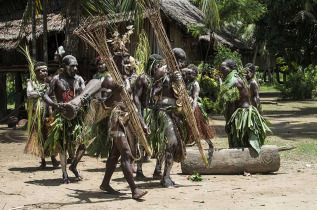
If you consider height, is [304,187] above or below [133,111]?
below

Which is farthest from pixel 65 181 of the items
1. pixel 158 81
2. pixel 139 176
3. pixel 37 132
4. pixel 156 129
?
pixel 158 81

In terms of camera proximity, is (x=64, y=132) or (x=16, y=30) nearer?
(x=64, y=132)

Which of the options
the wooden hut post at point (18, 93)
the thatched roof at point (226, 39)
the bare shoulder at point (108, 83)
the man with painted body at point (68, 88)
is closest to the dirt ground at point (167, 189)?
the man with painted body at point (68, 88)

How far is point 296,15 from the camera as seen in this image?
2350 centimetres

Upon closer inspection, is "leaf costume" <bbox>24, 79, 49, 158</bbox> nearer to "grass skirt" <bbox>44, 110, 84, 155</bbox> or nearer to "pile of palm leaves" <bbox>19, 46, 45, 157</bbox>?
"pile of palm leaves" <bbox>19, 46, 45, 157</bbox>

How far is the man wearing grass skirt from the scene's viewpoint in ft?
25.6

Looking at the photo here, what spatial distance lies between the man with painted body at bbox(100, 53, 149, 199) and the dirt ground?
0.29 meters

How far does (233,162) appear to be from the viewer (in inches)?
301

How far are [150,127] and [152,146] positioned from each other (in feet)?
0.85

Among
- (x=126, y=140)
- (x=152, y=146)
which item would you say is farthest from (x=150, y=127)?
(x=126, y=140)

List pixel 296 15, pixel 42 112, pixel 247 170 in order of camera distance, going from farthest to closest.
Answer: pixel 296 15 → pixel 42 112 → pixel 247 170

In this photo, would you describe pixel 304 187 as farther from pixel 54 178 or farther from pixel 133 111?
pixel 54 178

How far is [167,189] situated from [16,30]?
13804 millimetres

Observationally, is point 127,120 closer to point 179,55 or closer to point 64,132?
point 179,55
